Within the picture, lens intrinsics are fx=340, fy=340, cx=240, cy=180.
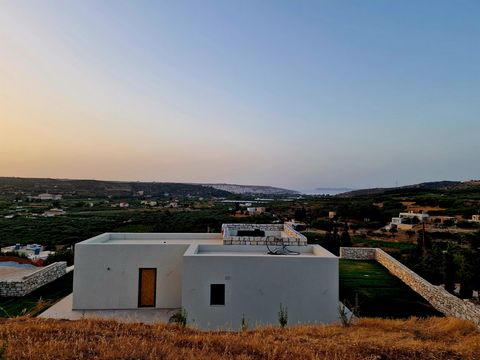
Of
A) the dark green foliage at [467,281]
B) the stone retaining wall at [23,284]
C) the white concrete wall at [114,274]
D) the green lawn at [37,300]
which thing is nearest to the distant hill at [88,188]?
the stone retaining wall at [23,284]

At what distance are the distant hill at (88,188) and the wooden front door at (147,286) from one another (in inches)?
2873

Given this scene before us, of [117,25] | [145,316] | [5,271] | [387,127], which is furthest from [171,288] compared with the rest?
[387,127]

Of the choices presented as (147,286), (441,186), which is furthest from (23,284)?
(441,186)

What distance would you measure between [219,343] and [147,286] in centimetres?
571

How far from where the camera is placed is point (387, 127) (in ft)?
83.3

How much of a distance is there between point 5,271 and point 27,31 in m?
10.1

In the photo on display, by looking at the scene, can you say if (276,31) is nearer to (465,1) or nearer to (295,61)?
(295,61)

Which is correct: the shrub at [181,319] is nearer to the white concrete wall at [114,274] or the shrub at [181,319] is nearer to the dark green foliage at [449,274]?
the white concrete wall at [114,274]

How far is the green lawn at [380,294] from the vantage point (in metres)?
10.3

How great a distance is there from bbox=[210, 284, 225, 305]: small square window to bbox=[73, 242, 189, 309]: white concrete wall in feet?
6.64

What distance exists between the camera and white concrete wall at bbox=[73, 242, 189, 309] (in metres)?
10.3

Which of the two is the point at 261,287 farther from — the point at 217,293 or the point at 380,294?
the point at 380,294

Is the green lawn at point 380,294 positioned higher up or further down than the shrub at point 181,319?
further down

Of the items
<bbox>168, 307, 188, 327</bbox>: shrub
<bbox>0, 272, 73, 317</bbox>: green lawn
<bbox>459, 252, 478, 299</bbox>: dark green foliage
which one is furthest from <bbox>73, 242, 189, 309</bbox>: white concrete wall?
<bbox>459, 252, 478, 299</bbox>: dark green foliage
